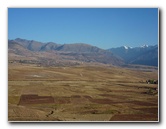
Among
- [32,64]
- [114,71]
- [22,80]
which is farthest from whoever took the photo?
[32,64]

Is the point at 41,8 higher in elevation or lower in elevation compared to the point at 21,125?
higher

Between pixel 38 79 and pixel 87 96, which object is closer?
pixel 87 96

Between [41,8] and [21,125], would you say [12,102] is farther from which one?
[41,8]

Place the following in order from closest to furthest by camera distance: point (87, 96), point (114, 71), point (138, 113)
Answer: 1. point (138, 113)
2. point (87, 96)
3. point (114, 71)
